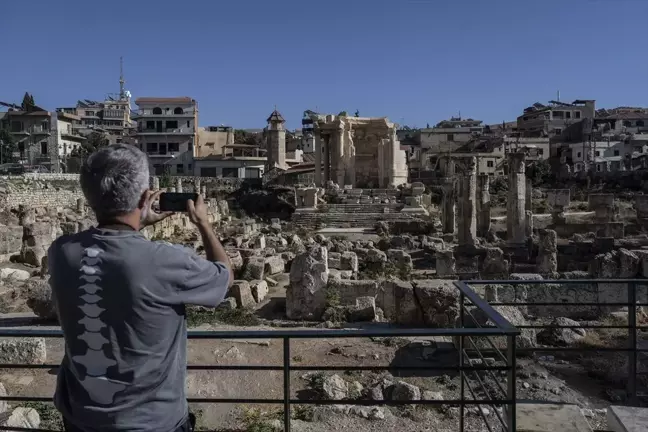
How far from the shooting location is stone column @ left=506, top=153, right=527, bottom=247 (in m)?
23.5

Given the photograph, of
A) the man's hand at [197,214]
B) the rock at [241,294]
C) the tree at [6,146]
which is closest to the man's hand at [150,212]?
the man's hand at [197,214]

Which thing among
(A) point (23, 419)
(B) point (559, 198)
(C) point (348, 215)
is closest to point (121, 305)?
(A) point (23, 419)

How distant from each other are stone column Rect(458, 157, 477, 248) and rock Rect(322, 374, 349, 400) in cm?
1708

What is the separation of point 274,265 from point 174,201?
14043mm

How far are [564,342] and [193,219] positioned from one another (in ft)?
26.0

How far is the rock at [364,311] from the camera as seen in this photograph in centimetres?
1024

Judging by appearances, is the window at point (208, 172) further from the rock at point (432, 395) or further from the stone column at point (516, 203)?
the rock at point (432, 395)

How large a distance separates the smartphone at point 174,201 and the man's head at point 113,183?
180 mm

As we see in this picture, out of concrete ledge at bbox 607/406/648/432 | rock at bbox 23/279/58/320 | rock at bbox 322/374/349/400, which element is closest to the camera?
concrete ledge at bbox 607/406/648/432

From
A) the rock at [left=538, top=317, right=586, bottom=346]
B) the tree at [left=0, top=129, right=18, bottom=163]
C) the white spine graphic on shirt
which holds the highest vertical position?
the tree at [left=0, top=129, right=18, bottom=163]

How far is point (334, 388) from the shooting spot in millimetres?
6605

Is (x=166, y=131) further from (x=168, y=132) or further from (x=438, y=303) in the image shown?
(x=438, y=303)

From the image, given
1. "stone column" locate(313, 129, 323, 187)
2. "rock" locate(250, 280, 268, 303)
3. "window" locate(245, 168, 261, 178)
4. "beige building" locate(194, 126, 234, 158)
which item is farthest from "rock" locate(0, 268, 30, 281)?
"beige building" locate(194, 126, 234, 158)

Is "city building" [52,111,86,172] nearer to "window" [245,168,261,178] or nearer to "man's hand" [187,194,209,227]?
"window" [245,168,261,178]
